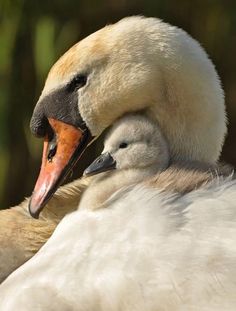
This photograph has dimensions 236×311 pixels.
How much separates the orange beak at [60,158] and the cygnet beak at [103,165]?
0.09 meters

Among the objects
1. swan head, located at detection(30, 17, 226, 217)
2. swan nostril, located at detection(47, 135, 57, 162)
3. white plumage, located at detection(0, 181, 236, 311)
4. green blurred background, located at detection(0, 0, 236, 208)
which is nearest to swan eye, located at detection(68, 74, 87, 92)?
swan head, located at detection(30, 17, 226, 217)

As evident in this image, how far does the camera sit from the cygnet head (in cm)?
218

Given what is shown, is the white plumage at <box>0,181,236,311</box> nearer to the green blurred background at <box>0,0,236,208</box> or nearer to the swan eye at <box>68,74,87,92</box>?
the swan eye at <box>68,74,87,92</box>

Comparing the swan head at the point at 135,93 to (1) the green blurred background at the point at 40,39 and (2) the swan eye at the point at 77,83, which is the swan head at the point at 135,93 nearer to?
(2) the swan eye at the point at 77,83

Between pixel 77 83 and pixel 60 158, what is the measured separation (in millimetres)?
137

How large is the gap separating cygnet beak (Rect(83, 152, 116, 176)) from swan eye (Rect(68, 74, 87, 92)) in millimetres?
145

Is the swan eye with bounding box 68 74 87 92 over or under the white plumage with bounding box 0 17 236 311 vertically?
over

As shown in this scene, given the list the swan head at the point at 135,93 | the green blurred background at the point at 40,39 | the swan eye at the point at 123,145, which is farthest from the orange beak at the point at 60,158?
the green blurred background at the point at 40,39

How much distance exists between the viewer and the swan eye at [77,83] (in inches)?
89.3

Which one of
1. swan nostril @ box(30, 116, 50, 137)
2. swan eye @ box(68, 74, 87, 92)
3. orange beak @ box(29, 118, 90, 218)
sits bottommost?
orange beak @ box(29, 118, 90, 218)

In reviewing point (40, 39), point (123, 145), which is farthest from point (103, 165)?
point (40, 39)

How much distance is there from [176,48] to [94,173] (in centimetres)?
26

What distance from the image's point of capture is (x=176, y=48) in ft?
7.36

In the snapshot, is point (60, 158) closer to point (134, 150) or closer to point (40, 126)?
point (40, 126)
